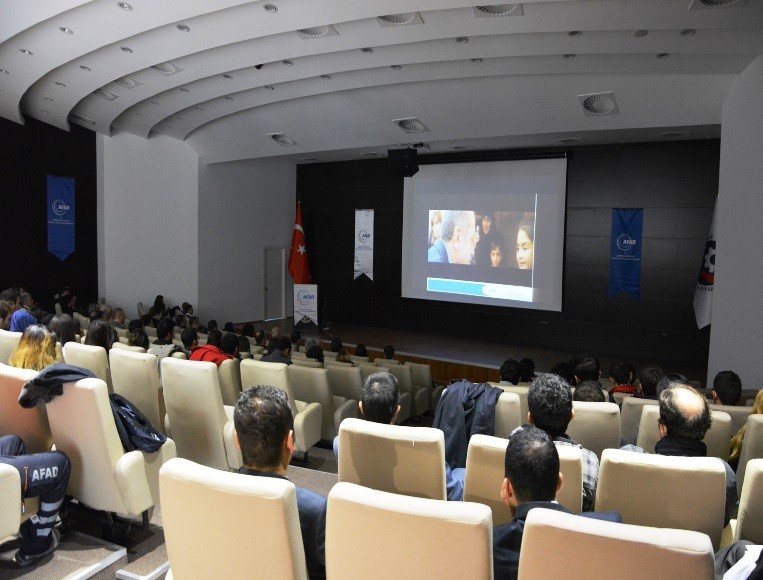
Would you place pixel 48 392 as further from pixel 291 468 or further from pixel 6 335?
pixel 6 335

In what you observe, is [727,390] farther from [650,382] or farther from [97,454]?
[97,454]

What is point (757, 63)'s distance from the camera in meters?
6.81

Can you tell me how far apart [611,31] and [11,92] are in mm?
8608

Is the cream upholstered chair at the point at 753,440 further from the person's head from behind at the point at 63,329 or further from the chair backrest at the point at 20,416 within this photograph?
the person's head from behind at the point at 63,329

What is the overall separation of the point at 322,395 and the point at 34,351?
234 cm

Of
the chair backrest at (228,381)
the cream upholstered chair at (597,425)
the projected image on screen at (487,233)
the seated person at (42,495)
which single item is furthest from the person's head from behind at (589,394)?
the projected image on screen at (487,233)

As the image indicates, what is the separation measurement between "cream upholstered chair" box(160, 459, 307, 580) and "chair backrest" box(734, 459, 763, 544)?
5.13ft

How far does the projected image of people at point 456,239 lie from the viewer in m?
11.8

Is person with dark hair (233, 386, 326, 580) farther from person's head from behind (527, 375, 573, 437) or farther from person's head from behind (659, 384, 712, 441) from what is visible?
person's head from behind (659, 384, 712, 441)

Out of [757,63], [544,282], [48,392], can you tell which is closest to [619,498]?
[48,392]

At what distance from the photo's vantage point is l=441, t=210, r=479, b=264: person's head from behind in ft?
38.6

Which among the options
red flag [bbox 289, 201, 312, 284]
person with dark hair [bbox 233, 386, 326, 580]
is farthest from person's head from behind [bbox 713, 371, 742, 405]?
red flag [bbox 289, 201, 312, 284]

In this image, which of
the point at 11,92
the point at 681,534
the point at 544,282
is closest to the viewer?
the point at 681,534

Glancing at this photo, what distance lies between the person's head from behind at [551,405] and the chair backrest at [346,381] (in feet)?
10.4
